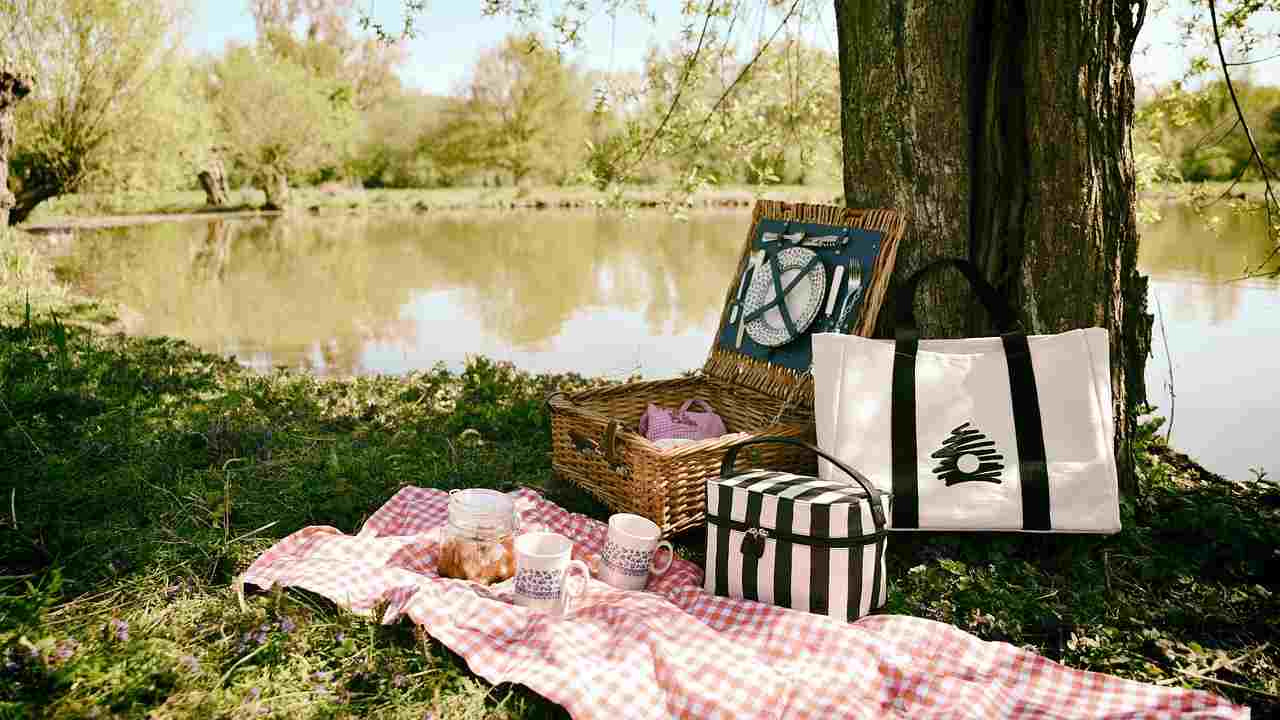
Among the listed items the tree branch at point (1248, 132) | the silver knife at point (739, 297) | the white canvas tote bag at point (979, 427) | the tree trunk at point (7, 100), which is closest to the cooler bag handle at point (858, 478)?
the white canvas tote bag at point (979, 427)

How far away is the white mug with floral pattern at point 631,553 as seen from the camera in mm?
2676

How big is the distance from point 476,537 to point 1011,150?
2.44 meters

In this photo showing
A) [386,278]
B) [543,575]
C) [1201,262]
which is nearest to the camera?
[543,575]

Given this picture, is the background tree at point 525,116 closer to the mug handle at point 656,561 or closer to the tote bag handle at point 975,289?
the tote bag handle at point 975,289

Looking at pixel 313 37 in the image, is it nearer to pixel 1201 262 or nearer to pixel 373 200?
pixel 373 200

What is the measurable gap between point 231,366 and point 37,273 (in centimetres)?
451

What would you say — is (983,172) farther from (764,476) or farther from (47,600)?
(47,600)

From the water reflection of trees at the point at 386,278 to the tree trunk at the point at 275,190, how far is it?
27.8 ft

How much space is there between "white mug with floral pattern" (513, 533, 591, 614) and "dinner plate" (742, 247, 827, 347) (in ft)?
4.93

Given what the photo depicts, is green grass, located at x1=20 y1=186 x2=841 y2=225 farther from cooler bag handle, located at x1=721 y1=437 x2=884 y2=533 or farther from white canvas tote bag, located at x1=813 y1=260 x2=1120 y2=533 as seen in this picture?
cooler bag handle, located at x1=721 y1=437 x2=884 y2=533

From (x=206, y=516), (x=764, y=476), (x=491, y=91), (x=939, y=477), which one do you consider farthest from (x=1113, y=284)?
(x=491, y=91)

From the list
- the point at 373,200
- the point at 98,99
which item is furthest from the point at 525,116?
the point at 98,99

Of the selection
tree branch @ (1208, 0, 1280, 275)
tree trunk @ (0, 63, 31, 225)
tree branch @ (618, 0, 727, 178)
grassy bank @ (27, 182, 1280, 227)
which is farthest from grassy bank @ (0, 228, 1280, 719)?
grassy bank @ (27, 182, 1280, 227)

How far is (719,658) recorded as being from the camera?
2227 millimetres
